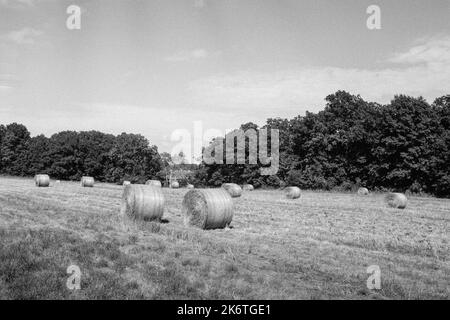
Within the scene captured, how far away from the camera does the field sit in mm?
8086

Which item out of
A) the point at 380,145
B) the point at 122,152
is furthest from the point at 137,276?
the point at 122,152

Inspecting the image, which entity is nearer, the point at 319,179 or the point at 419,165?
the point at 419,165

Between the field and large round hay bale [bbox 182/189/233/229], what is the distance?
1.84 ft

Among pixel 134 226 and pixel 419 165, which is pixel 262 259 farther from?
pixel 419 165

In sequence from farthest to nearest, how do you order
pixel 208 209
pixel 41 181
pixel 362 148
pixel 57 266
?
pixel 362 148, pixel 41 181, pixel 208 209, pixel 57 266

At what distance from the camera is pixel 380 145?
2301 inches

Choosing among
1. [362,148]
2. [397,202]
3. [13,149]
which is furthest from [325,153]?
[13,149]

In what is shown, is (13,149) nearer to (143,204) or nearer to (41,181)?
(41,181)

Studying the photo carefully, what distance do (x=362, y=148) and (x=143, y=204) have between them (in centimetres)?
5071

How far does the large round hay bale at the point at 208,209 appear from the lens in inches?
664

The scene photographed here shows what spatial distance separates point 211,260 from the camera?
35.0 feet

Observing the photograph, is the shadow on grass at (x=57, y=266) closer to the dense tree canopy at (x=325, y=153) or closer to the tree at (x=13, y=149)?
the dense tree canopy at (x=325, y=153)

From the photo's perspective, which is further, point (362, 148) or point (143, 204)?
point (362, 148)
